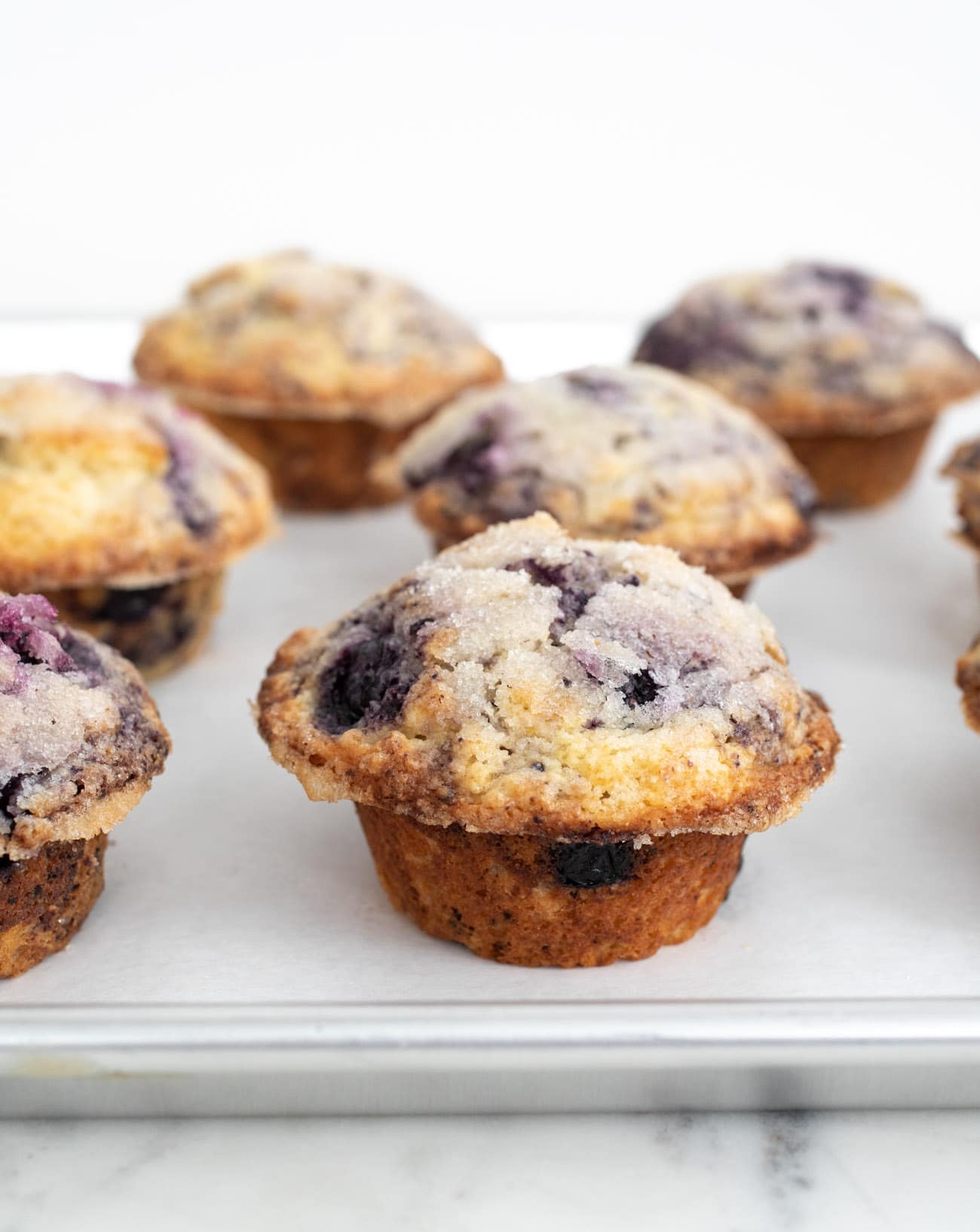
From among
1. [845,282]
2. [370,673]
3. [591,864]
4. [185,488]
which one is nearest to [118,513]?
[185,488]

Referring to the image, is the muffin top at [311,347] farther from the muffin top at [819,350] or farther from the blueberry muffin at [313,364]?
the muffin top at [819,350]

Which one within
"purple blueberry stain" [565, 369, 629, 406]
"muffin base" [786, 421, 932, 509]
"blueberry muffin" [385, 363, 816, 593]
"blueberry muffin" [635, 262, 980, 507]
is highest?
"purple blueberry stain" [565, 369, 629, 406]

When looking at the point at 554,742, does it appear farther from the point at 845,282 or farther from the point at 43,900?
the point at 845,282

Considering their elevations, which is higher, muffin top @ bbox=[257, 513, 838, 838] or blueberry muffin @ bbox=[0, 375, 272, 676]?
muffin top @ bbox=[257, 513, 838, 838]

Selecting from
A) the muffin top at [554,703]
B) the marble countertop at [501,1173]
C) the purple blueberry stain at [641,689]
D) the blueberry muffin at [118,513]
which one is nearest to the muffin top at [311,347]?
the blueberry muffin at [118,513]

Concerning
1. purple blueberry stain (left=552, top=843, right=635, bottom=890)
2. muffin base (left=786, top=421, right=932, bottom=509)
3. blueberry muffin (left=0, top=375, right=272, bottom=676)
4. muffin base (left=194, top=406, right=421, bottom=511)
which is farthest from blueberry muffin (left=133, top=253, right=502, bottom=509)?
purple blueberry stain (left=552, top=843, right=635, bottom=890)

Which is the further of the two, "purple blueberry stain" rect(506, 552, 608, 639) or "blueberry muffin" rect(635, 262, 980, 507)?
"blueberry muffin" rect(635, 262, 980, 507)

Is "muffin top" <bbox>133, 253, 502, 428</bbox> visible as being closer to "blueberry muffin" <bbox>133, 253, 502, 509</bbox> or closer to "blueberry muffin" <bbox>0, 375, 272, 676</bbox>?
"blueberry muffin" <bbox>133, 253, 502, 509</bbox>

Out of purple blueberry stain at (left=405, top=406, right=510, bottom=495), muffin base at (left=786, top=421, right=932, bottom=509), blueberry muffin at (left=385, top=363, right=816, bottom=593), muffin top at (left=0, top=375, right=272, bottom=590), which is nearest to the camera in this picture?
muffin top at (left=0, top=375, right=272, bottom=590)
